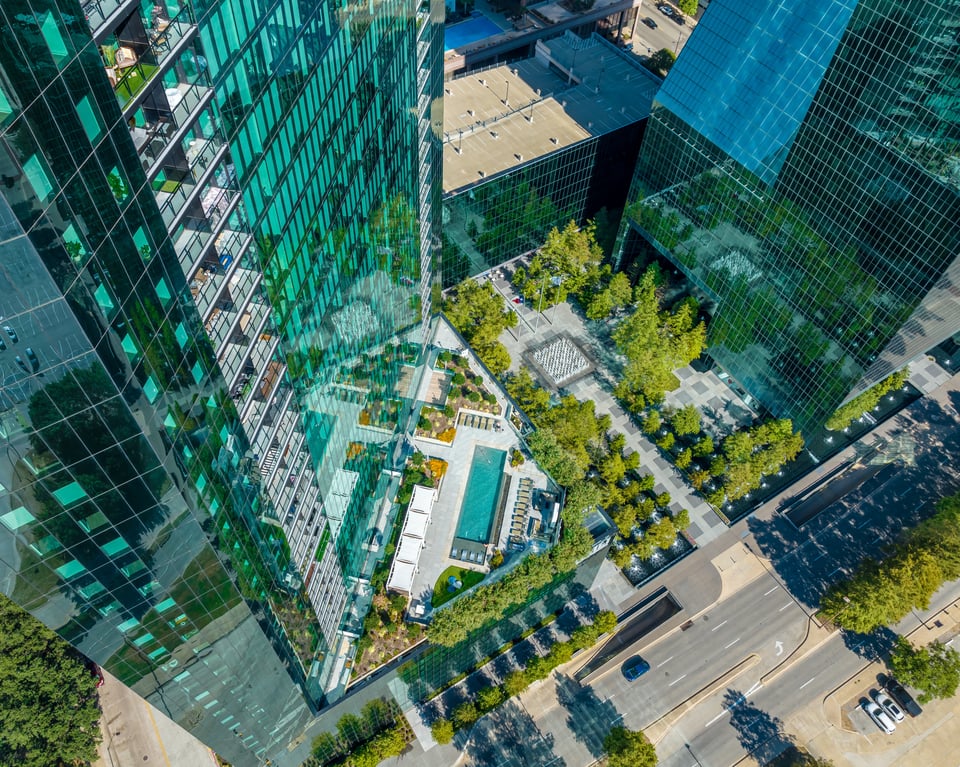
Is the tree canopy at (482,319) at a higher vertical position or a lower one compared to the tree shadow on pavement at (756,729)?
higher

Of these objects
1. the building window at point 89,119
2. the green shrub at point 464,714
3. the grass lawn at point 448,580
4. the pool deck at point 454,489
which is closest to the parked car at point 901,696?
the pool deck at point 454,489

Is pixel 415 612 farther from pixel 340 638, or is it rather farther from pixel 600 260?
pixel 600 260

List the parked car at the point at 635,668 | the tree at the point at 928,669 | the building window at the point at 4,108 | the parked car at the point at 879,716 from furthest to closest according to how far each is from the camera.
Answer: the parked car at the point at 635,668, the parked car at the point at 879,716, the tree at the point at 928,669, the building window at the point at 4,108

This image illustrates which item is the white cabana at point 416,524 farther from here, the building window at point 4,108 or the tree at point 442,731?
the building window at point 4,108

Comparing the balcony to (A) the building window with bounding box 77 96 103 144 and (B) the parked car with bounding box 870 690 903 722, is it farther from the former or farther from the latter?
(B) the parked car with bounding box 870 690 903 722

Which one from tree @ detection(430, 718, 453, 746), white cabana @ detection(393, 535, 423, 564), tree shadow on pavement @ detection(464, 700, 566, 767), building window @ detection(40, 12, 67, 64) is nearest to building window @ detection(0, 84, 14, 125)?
building window @ detection(40, 12, 67, 64)
